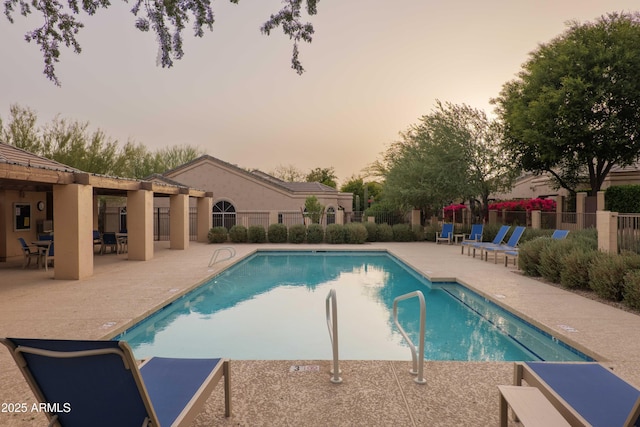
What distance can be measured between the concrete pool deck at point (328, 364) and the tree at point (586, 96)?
12.1 metres

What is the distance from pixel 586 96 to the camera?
18719mm

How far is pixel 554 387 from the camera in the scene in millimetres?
3072

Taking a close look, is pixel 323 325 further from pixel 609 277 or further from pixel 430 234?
pixel 430 234

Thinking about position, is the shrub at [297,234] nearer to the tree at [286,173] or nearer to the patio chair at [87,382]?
the patio chair at [87,382]

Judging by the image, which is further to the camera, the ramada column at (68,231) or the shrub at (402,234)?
the shrub at (402,234)

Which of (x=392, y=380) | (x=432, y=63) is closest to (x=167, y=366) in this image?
(x=392, y=380)

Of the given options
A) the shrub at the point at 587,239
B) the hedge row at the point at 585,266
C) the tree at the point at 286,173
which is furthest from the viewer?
the tree at the point at 286,173

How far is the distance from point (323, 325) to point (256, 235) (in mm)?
15142

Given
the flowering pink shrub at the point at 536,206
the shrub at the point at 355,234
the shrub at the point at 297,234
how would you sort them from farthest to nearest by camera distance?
the flowering pink shrub at the point at 536,206, the shrub at the point at 297,234, the shrub at the point at 355,234

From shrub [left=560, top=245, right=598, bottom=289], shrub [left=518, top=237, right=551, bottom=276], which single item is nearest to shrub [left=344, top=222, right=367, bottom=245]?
shrub [left=518, top=237, right=551, bottom=276]

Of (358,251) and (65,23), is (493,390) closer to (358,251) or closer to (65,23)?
(65,23)

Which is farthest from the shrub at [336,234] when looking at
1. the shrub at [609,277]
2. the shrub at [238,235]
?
the shrub at [609,277]

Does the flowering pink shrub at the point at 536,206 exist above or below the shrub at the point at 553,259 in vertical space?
above

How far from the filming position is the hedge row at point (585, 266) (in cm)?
787
